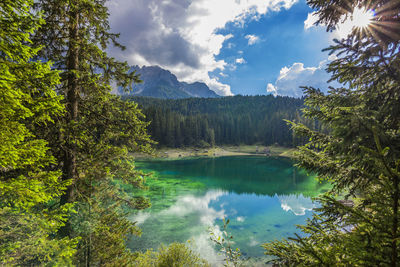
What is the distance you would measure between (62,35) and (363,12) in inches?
352

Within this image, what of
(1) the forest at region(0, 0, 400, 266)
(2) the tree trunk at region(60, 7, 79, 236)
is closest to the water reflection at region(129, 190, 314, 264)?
(1) the forest at region(0, 0, 400, 266)

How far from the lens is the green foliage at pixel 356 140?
88.5 inches

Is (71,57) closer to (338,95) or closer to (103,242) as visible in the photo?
(103,242)

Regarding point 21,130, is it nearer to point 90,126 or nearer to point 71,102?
point 71,102

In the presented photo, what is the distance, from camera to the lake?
50.2ft

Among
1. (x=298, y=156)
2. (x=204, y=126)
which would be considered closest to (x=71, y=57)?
(x=298, y=156)

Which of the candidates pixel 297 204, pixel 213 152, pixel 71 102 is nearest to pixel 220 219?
pixel 297 204

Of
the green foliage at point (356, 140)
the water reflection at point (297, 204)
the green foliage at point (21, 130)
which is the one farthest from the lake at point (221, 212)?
the green foliage at point (356, 140)

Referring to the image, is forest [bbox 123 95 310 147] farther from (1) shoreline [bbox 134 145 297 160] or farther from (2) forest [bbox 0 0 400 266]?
(2) forest [bbox 0 0 400 266]

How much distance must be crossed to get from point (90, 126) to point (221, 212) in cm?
2038

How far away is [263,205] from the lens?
25844 mm

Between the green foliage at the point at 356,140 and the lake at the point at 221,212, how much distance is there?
7896 millimetres

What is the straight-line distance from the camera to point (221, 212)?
22.8 meters

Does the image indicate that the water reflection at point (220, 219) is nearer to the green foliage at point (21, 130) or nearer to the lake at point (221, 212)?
the lake at point (221, 212)
